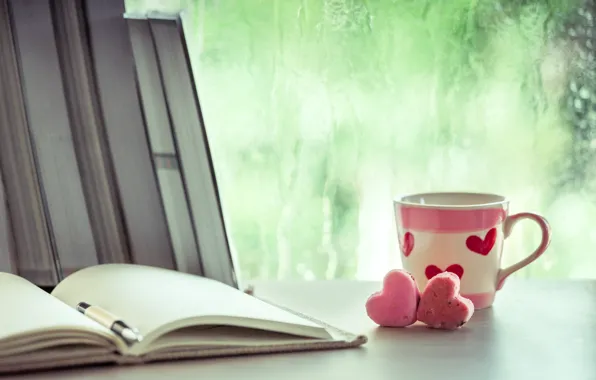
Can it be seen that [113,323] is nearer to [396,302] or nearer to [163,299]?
[163,299]

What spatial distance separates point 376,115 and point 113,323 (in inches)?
23.5

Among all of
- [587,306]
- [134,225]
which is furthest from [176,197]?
[587,306]

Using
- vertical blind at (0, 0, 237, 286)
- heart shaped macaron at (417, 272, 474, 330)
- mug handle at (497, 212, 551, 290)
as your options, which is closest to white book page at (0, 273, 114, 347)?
vertical blind at (0, 0, 237, 286)

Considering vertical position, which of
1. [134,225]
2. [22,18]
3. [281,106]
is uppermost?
[22,18]

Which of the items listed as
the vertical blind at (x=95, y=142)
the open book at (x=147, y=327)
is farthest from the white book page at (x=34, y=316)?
the vertical blind at (x=95, y=142)

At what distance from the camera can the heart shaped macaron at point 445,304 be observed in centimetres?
77

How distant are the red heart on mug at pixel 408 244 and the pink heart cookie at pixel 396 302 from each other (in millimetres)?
62

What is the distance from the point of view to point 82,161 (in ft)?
3.19

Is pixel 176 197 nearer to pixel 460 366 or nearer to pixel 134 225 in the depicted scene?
pixel 134 225

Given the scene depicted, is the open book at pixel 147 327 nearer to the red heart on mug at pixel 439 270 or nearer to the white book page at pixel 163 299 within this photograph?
the white book page at pixel 163 299

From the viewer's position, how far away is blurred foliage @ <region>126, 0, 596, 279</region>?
1.15m

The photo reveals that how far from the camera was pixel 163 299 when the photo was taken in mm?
735

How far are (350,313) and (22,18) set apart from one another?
0.50 meters

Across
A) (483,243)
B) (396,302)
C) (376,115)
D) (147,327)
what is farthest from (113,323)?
(376,115)
